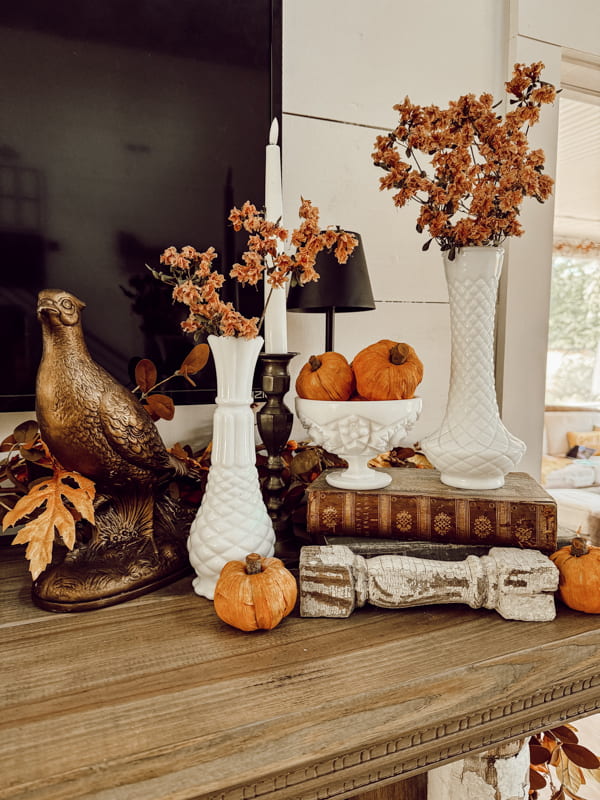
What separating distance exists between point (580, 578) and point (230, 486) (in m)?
0.47

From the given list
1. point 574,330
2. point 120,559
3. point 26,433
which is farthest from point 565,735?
point 574,330

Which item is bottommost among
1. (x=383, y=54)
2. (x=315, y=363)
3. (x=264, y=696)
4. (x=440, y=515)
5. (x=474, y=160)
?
(x=264, y=696)

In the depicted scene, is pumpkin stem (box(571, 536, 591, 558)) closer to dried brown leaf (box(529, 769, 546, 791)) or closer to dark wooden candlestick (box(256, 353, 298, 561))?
dark wooden candlestick (box(256, 353, 298, 561))

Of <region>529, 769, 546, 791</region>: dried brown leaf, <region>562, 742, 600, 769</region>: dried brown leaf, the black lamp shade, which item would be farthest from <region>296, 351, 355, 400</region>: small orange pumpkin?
<region>529, 769, 546, 791</region>: dried brown leaf

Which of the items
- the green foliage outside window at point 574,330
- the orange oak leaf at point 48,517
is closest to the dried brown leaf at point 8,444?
the orange oak leaf at point 48,517

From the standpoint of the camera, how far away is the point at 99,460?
715mm

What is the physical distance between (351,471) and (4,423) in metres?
0.66

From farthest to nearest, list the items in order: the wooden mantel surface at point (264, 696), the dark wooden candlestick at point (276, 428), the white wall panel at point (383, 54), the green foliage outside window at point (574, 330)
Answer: the green foliage outside window at point (574, 330) < the white wall panel at point (383, 54) < the dark wooden candlestick at point (276, 428) < the wooden mantel surface at point (264, 696)

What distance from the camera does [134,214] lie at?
963 millimetres

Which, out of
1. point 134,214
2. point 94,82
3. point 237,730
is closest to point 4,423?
point 134,214

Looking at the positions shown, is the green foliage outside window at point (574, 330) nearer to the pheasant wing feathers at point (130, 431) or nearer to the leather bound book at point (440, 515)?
the leather bound book at point (440, 515)

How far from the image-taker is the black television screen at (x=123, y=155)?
0.89m

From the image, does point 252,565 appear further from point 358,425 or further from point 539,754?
point 539,754

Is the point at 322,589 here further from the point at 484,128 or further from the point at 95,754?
the point at 484,128
